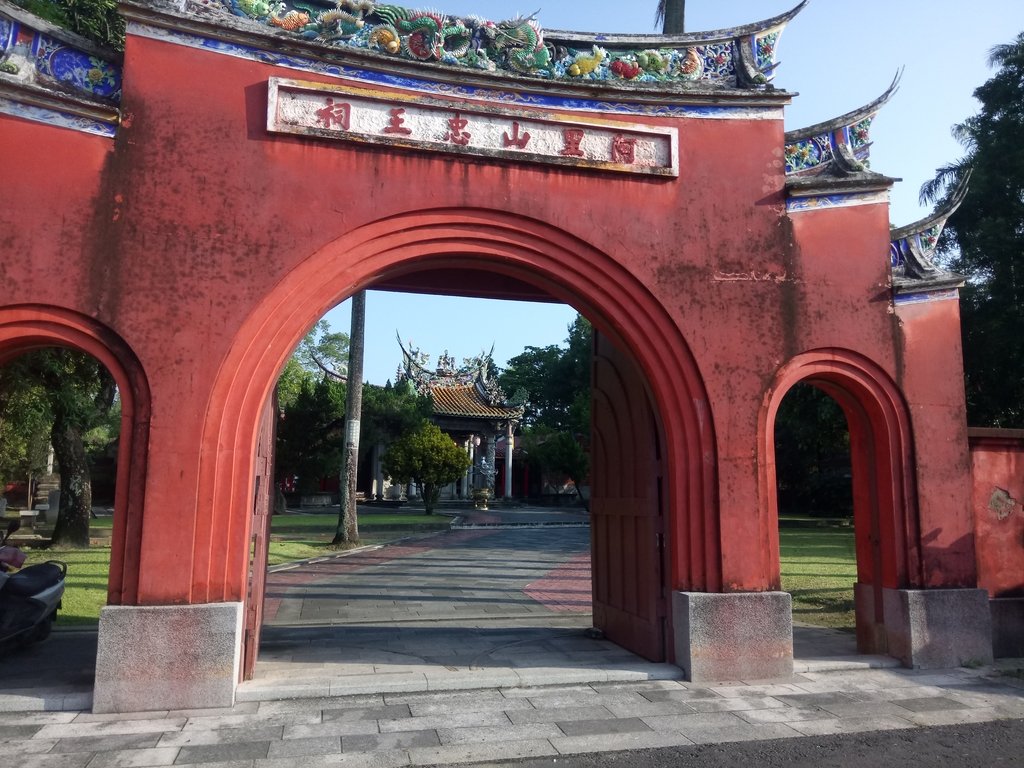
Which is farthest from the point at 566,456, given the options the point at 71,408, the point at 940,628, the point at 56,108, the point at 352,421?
the point at 56,108

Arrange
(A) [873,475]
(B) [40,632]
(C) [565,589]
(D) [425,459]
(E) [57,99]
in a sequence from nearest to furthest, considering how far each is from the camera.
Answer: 1. (E) [57,99]
2. (A) [873,475]
3. (B) [40,632]
4. (C) [565,589]
5. (D) [425,459]

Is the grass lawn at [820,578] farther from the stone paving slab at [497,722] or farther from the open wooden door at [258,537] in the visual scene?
the open wooden door at [258,537]

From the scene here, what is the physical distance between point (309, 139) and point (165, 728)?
4.50 metres

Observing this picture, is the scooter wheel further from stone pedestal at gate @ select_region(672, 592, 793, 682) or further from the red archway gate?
stone pedestal at gate @ select_region(672, 592, 793, 682)

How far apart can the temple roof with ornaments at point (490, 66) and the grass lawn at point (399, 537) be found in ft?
16.5

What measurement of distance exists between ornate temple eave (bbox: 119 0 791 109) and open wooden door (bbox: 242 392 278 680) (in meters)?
2.90

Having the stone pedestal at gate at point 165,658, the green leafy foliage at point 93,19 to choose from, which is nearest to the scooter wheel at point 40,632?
the stone pedestal at gate at point 165,658

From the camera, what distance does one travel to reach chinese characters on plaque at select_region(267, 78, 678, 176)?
6.12m

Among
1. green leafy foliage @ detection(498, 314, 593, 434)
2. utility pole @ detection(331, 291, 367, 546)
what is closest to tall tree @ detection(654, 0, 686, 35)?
utility pole @ detection(331, 291, 367, 546)

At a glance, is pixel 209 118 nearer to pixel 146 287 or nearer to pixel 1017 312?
pixel 146 287

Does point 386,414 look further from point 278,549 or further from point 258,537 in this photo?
point 258,537

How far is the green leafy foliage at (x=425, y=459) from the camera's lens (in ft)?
86.2

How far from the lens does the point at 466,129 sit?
6.45 m

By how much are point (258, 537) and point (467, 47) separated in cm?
468
